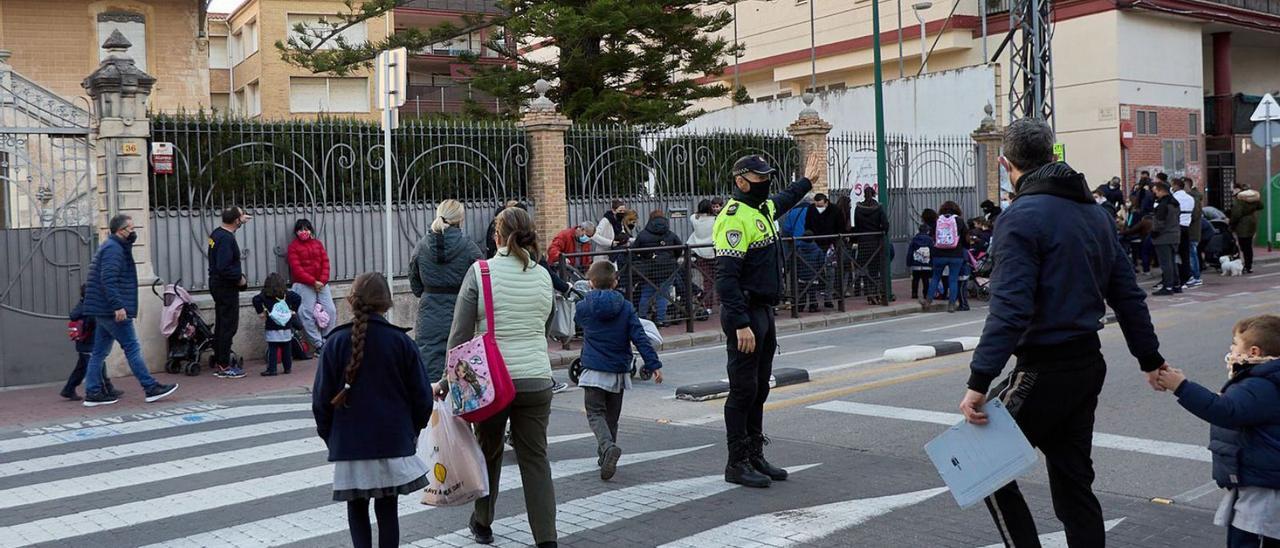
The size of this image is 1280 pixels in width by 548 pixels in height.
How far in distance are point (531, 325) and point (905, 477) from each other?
269 centimetres

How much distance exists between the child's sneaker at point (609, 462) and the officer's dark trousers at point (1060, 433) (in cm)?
306

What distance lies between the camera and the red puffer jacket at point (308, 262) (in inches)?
563

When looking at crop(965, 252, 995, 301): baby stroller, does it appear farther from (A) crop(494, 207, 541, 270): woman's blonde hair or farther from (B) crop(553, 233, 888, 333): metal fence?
(A) crop(494, 207, 541, 270): woman's blonde hair

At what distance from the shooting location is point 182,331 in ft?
43.9

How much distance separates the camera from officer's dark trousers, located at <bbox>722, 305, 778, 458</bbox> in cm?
695

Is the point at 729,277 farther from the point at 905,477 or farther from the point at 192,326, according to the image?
the point at 192,326

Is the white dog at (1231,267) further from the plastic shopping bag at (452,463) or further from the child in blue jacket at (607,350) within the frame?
the plastic shopping bag at (452,463)

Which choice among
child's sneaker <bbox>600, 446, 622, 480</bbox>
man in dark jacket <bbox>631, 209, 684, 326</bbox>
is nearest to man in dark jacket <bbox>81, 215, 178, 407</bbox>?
child's sneaker <bbox>600, 446, 622, 480</bbox>

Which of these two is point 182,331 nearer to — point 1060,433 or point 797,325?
point 797,325

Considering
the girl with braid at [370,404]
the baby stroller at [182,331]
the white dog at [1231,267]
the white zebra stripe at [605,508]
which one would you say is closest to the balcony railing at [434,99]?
the white dog at [1231,267]

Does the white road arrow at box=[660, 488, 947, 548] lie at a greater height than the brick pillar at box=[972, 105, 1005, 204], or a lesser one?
lesser

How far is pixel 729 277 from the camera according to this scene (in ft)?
22.5

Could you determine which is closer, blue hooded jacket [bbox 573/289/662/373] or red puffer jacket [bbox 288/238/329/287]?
blue hooded jacket [bbox 573/289/662/373]

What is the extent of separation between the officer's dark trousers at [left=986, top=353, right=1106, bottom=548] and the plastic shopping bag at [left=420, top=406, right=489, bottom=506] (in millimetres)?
2459
